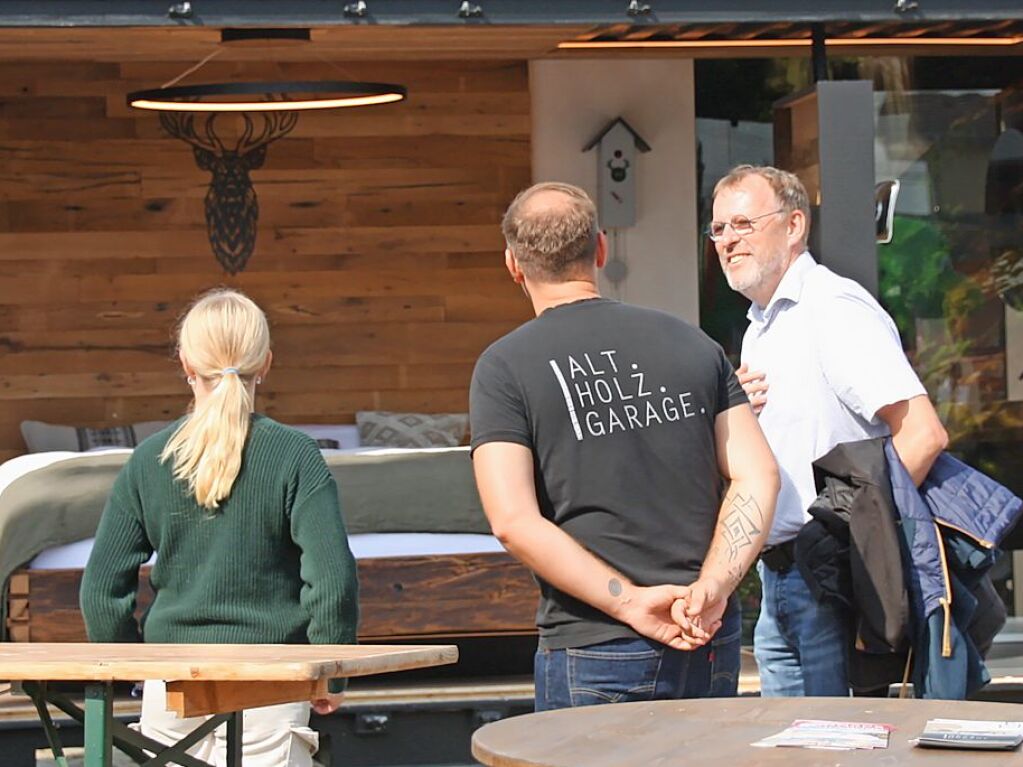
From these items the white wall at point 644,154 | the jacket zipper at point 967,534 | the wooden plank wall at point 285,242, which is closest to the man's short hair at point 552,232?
the jacket zipper at point 967,534

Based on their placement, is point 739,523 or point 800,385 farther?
point 800,385

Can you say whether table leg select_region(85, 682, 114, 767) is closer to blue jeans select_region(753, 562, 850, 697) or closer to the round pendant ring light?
blue jeans select_region(753, 562, 850, 697)

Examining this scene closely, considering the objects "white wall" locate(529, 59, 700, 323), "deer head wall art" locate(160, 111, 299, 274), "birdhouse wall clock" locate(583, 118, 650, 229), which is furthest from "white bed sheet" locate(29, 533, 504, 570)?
"deer head wall art" locate(160, 111, 299, 274)

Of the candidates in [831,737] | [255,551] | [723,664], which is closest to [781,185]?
[723,664]

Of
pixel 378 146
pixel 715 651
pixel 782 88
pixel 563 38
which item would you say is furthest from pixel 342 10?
pixel 378 146

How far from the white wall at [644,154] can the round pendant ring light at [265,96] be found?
3.65ft

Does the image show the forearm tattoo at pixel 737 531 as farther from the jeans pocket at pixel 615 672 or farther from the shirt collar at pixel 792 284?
the shirt collar at pixel 792 284

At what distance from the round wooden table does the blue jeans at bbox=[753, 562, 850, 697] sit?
839 mm

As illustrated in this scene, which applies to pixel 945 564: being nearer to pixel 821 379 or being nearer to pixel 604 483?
pixel 821 379

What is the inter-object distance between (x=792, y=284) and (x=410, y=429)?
509cm

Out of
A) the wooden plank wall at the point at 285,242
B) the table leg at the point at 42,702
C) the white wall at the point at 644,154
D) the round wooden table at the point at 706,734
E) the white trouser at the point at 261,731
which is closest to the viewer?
the round wooden table at the point at 706,734

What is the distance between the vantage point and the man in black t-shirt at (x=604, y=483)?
306cm

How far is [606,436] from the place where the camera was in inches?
122

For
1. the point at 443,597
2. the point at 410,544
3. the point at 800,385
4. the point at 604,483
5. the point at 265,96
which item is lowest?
the point at 443,597
